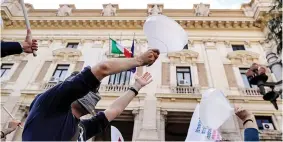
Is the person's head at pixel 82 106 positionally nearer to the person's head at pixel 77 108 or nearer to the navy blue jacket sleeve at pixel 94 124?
the person's head at pixel 77 108

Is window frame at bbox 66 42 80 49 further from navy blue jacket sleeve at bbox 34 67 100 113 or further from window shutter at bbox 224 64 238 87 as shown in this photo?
navy blue jacket sleeve at bbox 34 67 100 113

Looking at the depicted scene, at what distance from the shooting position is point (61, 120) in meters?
1.70

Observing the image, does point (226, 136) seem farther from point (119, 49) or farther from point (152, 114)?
point (119, 49)

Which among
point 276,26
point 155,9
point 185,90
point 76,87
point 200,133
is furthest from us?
point 155,9

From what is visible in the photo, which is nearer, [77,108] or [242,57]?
[77,108]

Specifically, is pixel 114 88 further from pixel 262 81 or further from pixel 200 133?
pixel 262 81

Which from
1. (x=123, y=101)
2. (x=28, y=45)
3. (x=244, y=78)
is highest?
(x=244, y=78)

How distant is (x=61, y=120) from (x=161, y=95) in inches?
399

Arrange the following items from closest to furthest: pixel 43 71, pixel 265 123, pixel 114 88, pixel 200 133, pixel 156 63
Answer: pixel 200 133 < pixel 265 123 < pixel 114 88 < pixel 156 63 < pixel 43 71

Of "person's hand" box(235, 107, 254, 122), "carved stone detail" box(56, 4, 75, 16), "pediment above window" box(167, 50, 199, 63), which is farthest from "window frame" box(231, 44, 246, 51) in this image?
"person's hand" box(235, 107, 254, 122)

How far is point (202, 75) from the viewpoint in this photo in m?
12.8

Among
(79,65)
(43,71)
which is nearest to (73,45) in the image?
(79,65)

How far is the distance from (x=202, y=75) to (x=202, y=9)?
21.2 feet

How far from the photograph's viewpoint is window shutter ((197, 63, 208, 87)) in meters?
12.4
